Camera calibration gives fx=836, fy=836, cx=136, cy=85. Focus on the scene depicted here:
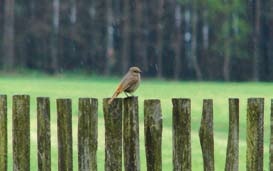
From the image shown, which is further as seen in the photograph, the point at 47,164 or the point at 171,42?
the point at 171,42

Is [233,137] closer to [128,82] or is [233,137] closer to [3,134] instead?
[128,82]

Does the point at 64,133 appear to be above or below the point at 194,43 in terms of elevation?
below

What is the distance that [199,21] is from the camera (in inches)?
2916

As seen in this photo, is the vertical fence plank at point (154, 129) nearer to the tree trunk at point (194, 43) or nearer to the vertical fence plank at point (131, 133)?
the vertical fence plank at point (131, 133)

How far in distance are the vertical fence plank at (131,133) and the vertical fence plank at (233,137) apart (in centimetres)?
65

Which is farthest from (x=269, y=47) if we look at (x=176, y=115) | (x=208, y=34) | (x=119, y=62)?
(x=176, y=115)

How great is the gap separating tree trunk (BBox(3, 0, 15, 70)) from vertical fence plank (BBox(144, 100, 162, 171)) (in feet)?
196

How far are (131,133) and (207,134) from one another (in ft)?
1.72

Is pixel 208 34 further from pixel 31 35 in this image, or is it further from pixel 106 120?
pixel 106 120

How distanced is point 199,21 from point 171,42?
5.27 m

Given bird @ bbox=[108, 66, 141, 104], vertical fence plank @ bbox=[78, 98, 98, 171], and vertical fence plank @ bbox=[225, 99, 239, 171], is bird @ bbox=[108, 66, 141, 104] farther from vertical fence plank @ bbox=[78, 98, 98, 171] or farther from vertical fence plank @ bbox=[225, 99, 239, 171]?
vertical fence plank @ bbox=[225, 99, 239, 171]

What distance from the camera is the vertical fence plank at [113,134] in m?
5.72

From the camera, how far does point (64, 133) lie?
5.80 m

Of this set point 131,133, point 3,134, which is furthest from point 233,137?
point 3,134
